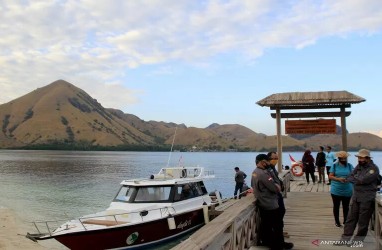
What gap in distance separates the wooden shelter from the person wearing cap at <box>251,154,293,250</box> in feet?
31.4

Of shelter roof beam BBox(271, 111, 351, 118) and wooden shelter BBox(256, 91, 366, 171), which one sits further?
shelter roof beam BBox(271, 111, 351, 118)

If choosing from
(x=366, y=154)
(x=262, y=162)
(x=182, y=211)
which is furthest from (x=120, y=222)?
(x=366, y=154)

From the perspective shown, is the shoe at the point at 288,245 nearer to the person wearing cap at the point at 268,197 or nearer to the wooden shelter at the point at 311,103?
the person wearing cap at the point at 268,197

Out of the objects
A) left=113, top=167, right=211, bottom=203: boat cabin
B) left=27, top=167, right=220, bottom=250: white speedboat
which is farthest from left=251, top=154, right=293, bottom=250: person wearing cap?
left=113, top=167, right=211, bottom=203: boat cabin

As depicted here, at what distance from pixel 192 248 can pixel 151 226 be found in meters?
11.6

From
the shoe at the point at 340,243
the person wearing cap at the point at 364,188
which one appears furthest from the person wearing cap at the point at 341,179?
the shoe at the point at 340,243

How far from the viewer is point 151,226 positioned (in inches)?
608

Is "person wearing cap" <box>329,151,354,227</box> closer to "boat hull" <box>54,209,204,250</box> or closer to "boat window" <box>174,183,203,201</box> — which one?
"boat hull" <box>54,209,204,250</box>

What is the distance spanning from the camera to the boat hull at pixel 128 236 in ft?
45.5

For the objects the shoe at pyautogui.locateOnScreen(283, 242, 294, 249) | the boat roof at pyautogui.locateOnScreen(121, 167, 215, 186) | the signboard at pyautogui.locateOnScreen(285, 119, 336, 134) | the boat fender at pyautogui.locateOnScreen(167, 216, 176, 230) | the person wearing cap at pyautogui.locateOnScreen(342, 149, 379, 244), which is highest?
the signboard at pyautogui.locateOnScreen(285, 119, 336, 134)

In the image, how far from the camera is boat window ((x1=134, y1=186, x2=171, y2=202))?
16.8m

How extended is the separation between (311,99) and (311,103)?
22 cm

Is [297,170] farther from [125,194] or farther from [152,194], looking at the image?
[125,194]

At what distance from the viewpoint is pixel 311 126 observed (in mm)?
17469
